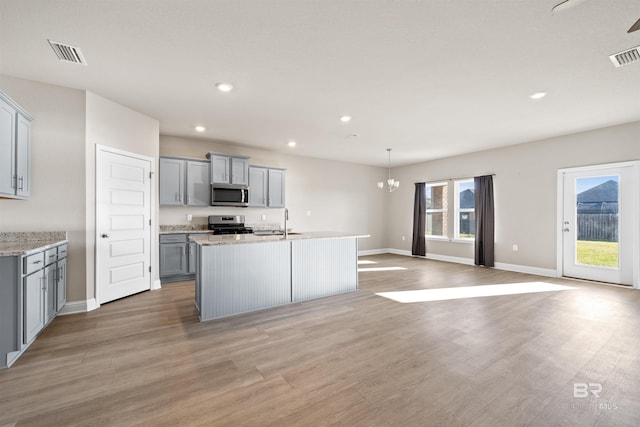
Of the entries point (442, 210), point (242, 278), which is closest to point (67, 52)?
point (242, 278)

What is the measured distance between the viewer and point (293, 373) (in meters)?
2.17

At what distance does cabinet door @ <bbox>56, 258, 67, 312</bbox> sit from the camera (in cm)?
313

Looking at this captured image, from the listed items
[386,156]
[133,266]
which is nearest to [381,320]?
[133,266]

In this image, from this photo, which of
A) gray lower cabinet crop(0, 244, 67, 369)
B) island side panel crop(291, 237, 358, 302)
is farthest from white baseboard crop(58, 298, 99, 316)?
island side panel crop(291, 237, 358, 302)

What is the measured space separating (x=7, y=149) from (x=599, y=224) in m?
8.38

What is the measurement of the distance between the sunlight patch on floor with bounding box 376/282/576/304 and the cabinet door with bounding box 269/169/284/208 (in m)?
3.22

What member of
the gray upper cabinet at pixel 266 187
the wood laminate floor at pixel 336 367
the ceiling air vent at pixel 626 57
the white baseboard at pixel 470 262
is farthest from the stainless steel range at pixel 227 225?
the ceiling air vent at pixel 626 57

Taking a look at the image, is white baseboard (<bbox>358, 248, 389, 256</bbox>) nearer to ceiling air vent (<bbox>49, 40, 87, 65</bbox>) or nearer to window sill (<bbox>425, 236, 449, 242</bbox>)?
window sill (<bbox>425, 236, 449, 242</bbox>)

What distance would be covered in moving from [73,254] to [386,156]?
6.42 meters

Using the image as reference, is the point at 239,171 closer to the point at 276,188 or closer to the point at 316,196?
the point at 276,188

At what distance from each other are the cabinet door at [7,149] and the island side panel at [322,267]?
2965 mm

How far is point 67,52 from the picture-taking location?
265 centimetres

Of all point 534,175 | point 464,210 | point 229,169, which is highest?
point 229,169

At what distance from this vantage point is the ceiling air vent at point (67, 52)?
2541 millimetres
